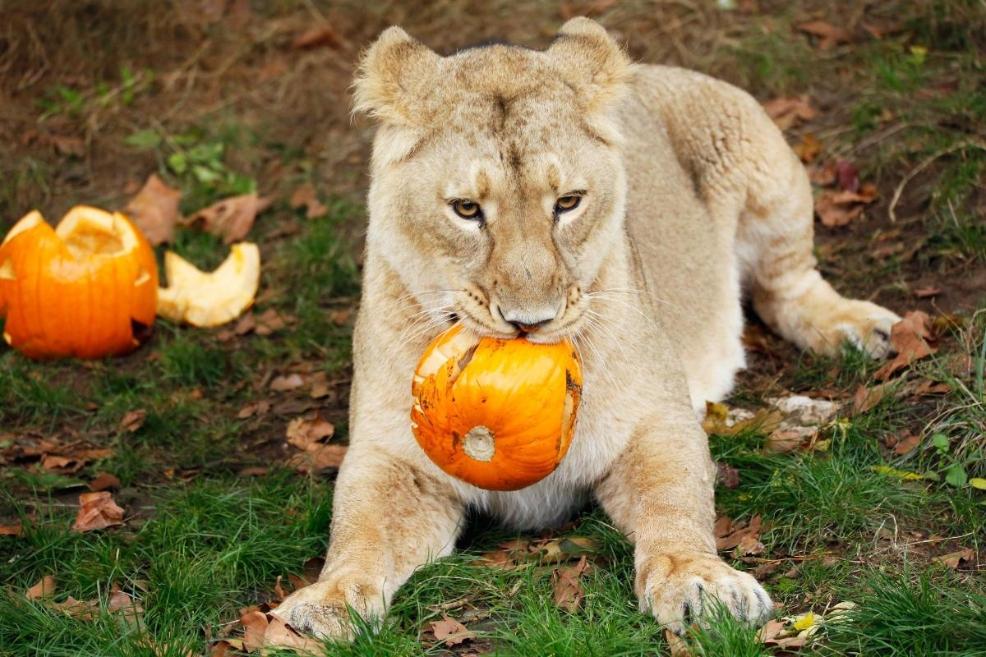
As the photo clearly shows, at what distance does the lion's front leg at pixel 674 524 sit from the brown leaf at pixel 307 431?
1.60 m

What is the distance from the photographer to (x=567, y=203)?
13.9ft

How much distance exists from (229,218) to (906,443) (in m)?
4.24

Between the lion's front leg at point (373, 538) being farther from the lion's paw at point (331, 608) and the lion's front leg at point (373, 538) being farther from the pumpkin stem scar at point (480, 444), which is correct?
the pumpkin stem scar at point (480, 444)

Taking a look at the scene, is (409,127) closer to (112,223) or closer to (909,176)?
(112,223)

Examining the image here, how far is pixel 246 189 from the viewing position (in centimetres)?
809

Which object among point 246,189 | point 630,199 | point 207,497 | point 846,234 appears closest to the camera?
point 207,497

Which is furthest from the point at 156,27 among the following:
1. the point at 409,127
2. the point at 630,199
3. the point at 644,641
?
the point at 644,641

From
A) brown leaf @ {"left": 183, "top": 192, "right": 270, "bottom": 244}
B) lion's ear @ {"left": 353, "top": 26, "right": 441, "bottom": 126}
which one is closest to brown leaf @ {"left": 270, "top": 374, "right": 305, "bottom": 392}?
brown leaf @ {"left": 183, "top": 192, "right": 270, "bottom": 244}

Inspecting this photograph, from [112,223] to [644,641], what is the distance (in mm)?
3906

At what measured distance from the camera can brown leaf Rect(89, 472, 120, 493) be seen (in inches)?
219

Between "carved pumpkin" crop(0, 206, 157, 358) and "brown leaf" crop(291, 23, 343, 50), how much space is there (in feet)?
8.68

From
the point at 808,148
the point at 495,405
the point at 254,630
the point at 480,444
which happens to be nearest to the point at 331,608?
the point at 254,630

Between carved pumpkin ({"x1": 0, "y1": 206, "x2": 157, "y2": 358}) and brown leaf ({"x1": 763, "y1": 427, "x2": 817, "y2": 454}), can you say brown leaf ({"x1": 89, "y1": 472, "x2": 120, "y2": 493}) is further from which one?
brown leaf ({"x1": 763, "y1": 427, "x2": 817, "y2": 454})

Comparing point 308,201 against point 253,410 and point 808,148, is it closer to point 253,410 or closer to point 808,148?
point 253,410
